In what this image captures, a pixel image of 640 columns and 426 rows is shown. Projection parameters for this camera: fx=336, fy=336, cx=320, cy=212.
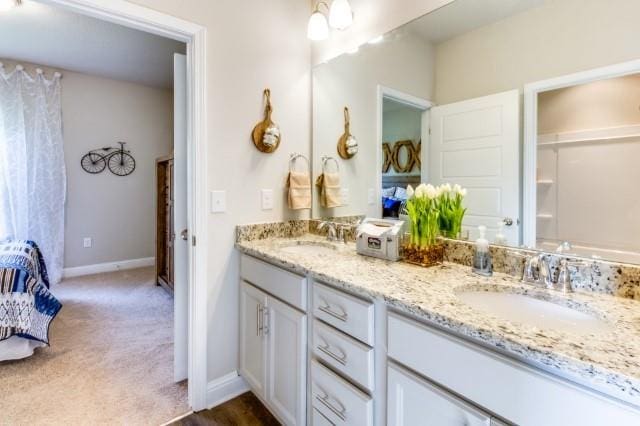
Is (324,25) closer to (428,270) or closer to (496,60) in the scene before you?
(496,60)

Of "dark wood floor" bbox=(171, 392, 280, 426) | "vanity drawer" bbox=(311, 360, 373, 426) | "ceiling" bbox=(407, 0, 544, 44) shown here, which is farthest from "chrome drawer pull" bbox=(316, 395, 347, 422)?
"ceiling" bbox=(407, 0, 544, 44)

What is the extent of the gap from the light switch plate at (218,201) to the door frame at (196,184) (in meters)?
0.05

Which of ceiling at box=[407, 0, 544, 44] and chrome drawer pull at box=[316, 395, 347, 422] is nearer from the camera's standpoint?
chrome drawer pull at box=[316, 395, 347, 422]

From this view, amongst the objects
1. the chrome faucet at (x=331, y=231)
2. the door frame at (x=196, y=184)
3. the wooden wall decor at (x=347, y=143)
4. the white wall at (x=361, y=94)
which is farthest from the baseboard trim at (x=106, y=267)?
the wooden wall decor at (x=347, y=143)

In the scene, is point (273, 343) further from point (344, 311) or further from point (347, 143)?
point (347, 143)

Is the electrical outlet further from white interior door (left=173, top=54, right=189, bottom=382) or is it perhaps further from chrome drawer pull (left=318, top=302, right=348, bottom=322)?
white interior door (left=173, top=54, right=189, bottom=382)

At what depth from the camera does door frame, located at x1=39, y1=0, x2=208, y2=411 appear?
1.68 metres

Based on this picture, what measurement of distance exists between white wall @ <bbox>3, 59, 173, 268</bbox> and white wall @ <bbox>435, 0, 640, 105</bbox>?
440 centimetres

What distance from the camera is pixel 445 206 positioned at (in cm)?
146

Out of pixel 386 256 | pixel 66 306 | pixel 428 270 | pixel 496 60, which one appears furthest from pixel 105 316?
pixel 496 60

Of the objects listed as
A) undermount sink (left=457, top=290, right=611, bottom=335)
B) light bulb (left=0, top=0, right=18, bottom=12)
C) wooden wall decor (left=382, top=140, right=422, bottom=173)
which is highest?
light bulb (left=0, top=0, right=18, bottom=12)

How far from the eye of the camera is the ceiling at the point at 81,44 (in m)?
2.78

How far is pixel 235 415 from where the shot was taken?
1753 millimetres

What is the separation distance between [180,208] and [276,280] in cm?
79
